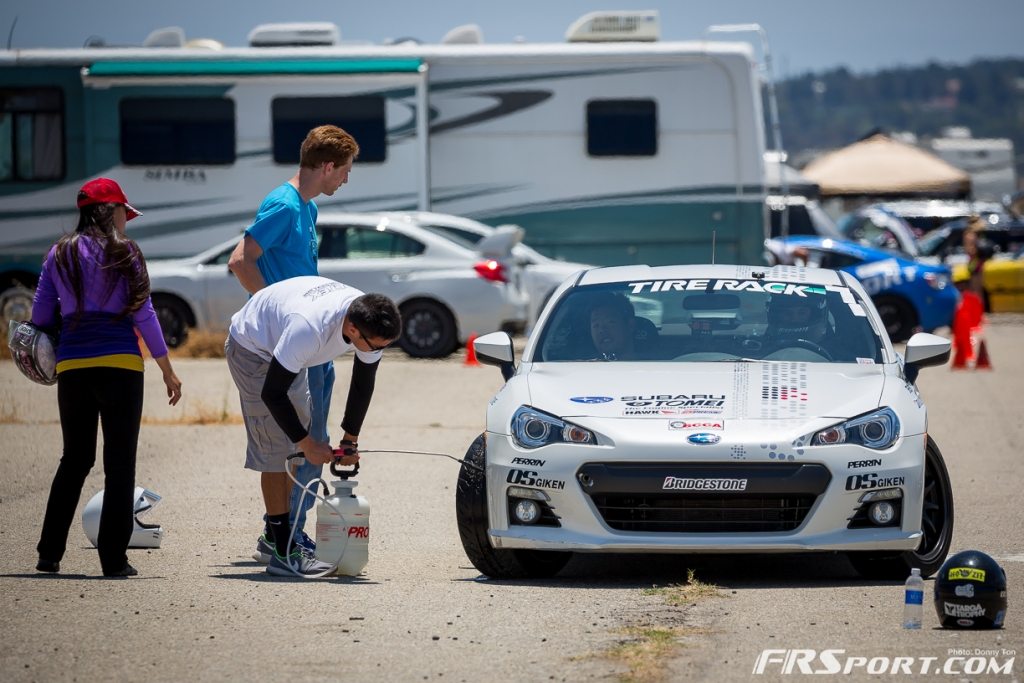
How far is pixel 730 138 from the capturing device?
19812 mm

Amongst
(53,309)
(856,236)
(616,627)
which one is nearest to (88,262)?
(53,309)

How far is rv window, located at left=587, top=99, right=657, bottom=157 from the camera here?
20.0m

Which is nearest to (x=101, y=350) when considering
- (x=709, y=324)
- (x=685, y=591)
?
(x=685, y=591)

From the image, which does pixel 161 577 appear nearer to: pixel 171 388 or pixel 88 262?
pixel 171 388

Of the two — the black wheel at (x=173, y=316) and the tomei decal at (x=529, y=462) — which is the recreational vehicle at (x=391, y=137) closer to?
the black wheel at (x=173, y=316)

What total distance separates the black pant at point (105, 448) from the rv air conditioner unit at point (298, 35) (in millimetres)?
14122

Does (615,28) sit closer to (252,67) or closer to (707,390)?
(252,67)

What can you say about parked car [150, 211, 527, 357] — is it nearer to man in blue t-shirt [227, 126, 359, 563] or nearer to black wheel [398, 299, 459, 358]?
black wheel [398, 299, 459, 358]

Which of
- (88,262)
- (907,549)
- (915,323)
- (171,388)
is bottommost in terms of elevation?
(915,323)

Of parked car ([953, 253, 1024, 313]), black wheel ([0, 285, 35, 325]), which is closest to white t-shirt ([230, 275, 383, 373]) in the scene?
black wheel ([0, 285, 35, 325])

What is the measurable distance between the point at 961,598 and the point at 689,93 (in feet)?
47.9

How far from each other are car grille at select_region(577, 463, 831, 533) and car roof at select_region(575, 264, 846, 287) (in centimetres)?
177

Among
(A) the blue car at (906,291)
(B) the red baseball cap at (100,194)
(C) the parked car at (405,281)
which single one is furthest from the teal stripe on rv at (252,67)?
(B) the red baseball cap at (100,194)
